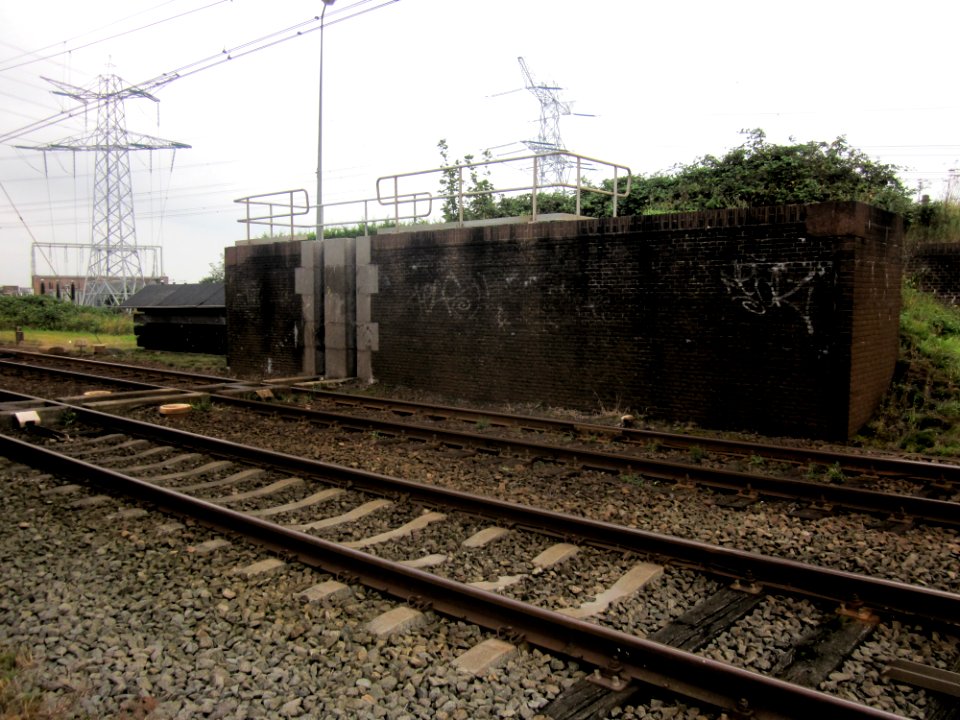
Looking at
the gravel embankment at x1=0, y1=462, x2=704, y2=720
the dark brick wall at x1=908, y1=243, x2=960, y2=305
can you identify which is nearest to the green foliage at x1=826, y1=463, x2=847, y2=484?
the gravel embankment at x1=0, y1=462, x2=704, y2=720

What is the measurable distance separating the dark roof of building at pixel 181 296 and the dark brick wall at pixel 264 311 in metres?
3.45

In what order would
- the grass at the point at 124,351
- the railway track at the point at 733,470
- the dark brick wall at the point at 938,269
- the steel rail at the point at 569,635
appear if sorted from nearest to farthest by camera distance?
the steel rail at the point at 569,635
the railway track at the point at 733,470
the dark brick wall at the point at 938,269
the grass at the point at 124,351

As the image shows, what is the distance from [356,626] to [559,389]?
27.8 feet

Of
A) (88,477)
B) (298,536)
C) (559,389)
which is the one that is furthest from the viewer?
(559,389)

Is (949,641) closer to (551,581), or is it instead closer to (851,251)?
(551,581)

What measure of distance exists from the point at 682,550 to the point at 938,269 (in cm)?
1276

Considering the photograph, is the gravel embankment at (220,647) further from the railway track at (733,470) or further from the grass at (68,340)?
the grass at (68,340)

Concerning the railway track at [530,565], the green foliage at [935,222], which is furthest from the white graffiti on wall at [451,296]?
the green foliage at [935,222]

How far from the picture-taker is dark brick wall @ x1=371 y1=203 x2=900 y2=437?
10.0 m

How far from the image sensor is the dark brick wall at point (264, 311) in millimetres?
18156

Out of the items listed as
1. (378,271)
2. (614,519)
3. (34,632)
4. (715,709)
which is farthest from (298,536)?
(378,271)

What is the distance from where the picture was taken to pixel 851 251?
381 inches

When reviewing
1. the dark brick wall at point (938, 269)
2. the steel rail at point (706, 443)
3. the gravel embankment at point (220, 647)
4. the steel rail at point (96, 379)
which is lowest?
the gravel embankment at point (220, 647)

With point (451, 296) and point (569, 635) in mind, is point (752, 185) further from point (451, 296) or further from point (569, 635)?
point (569, 635)
